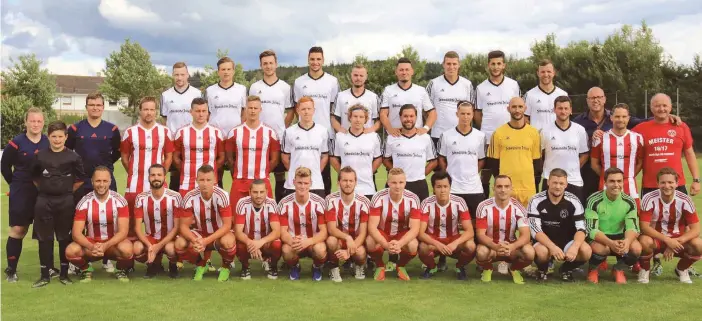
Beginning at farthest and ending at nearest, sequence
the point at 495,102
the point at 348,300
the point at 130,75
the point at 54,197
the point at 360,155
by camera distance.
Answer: the point at 130,75
the point at 495,102
the point at 360,155
the point at 54,197
the point at 348,300

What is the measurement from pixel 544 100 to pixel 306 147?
2.62 metres

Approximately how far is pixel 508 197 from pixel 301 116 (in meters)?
2.21

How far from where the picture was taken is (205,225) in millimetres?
5684

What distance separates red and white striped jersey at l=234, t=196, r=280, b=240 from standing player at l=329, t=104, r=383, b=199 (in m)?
0.92

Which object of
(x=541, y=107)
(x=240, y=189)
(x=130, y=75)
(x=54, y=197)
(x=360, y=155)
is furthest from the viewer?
(x=130, y=75)

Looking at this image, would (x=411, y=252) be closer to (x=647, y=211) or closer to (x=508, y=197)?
(x=508, y=197)

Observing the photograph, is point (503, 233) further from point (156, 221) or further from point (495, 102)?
point (156, 221)

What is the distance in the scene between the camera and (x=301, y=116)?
6.24 meters

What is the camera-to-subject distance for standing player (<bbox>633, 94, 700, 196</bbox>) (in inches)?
231

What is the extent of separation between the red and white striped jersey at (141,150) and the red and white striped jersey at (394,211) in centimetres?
227

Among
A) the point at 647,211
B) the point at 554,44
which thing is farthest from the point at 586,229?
the point at 554,44

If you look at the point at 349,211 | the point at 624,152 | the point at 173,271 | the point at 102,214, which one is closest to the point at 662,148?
the point at 624,152

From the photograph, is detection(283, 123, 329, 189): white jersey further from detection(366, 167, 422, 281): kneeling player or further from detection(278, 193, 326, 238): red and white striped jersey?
detection(366, 167, 422, 281): kneeling player

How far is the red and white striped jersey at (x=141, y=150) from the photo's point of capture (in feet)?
20.0
